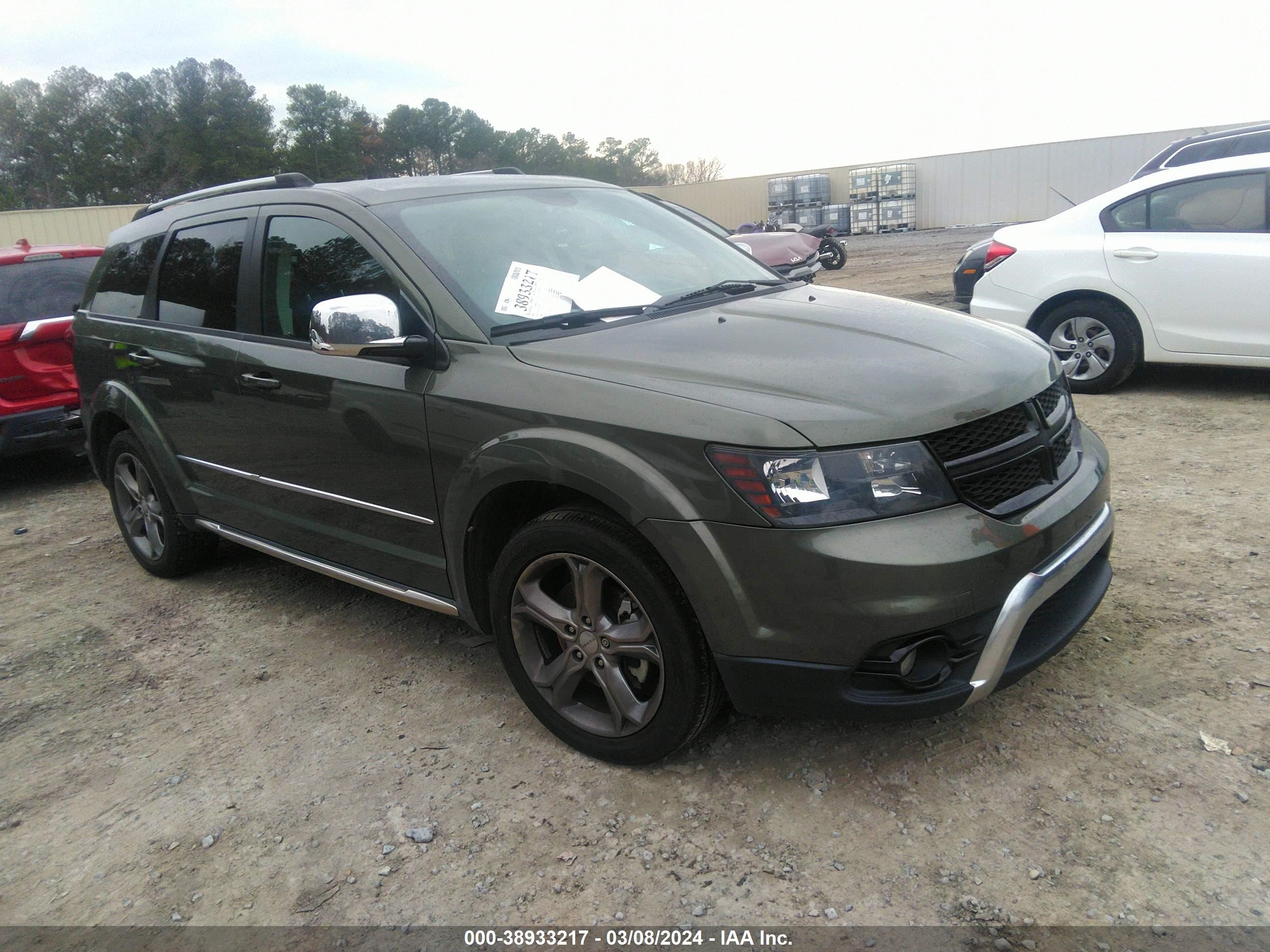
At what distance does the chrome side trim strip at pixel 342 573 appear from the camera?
3244 millimetres

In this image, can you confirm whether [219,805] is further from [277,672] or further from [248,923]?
[277,672]

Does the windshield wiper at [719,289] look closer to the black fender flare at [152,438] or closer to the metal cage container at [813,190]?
the black fender flare at [152,438]

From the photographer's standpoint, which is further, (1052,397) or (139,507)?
(139,507)

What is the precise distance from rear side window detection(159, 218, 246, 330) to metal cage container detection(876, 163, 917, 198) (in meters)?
33.6

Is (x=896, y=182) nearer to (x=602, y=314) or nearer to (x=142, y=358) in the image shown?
(x=142, y=358)

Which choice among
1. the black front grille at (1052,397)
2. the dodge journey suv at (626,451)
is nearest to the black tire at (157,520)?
the dodge journey suv at (626,451)

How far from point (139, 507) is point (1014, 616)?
4276mm

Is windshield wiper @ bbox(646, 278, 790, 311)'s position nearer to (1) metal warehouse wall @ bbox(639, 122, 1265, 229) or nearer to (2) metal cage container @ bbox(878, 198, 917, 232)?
(1) metal warehouse wall @ bbox(639, 122, 1265, 229)

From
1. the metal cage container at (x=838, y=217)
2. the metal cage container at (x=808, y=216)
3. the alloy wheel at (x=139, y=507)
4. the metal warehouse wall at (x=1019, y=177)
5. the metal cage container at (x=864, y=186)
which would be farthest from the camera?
the metal cage container at (x=864, y=186)

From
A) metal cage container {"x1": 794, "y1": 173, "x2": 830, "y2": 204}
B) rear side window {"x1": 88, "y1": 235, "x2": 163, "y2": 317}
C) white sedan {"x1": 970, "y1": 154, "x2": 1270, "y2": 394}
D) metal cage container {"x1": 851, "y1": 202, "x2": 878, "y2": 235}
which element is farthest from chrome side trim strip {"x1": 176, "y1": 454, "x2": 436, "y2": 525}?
metal cage container {"x1": 794, "y1": 173, "x2": 830, "y2": 204}

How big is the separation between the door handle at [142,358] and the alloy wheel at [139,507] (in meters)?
0.52

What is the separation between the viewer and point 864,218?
3494 centimetres

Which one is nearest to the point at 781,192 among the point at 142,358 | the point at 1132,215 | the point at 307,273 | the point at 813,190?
the point at 813,190

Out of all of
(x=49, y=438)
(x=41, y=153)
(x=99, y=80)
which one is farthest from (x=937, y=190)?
(x=99, y=80)
